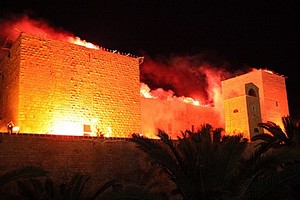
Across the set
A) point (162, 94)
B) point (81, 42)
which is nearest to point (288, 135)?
point (81, 42)

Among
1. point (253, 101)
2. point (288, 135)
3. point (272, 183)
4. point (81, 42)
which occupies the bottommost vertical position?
point (272, 183)

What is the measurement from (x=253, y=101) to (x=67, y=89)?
1174cm

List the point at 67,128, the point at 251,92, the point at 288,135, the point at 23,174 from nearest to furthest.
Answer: the point at 23,174 → the point at 288,135 → the point at 67,128 → the point at 251,92

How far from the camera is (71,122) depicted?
43.8ft

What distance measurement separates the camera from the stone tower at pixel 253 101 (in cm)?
2062

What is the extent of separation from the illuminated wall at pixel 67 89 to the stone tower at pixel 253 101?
26.0ft

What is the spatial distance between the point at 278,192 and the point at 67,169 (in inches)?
221

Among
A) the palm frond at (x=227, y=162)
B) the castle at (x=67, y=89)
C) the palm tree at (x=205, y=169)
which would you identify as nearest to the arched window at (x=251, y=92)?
the castle at (x=67, y=89)

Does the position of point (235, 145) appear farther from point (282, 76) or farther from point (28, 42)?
point (282, 76)

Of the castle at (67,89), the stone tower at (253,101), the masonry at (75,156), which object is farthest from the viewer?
the stone tower at (253,101)

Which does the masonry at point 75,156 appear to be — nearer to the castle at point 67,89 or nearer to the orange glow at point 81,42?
the castle at point 67,89

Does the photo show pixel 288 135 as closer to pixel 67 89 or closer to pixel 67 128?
pixel 67 128

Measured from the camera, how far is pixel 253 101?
2098 centimetres

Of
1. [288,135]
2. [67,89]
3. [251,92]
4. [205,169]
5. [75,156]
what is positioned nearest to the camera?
[205,169]
